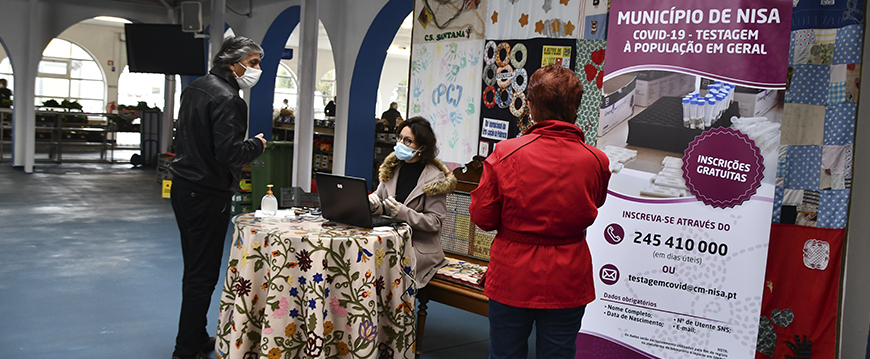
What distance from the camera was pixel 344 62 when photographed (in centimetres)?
817

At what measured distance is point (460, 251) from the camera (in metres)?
4.58

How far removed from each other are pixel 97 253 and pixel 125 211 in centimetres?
250

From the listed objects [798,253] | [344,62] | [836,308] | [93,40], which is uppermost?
[93,40]

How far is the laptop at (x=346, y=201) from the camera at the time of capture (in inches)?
121

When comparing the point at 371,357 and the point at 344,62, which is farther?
the point at 344,62

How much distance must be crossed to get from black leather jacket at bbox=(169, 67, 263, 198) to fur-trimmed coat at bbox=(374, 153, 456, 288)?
0.78m

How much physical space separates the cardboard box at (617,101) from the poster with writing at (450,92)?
1.64 m

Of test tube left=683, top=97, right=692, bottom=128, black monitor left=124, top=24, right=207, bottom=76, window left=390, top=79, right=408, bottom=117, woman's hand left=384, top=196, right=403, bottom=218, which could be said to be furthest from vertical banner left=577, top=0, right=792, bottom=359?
window left=390, top=79, right=408, bottom=117

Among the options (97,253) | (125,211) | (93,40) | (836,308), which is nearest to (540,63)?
(836,308)

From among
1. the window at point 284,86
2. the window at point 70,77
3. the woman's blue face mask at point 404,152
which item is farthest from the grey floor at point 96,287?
the window at point 284,86

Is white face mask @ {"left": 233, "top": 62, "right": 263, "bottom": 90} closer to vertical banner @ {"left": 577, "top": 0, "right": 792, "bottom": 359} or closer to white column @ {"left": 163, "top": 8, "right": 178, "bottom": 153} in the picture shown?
vertical banner @ {"left": 577, "top": 0, "right": 792, "bottom": 359}

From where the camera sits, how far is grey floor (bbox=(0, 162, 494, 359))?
360 centimetres

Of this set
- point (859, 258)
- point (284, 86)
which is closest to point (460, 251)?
point (859, 258)

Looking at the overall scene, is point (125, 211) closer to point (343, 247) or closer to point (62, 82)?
point (343, 247)
